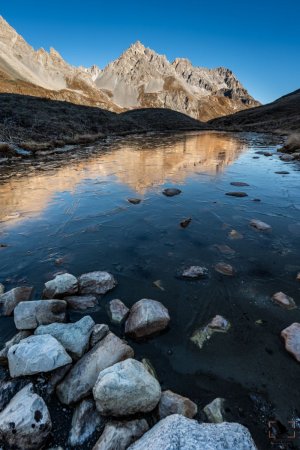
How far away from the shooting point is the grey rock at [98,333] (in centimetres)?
385

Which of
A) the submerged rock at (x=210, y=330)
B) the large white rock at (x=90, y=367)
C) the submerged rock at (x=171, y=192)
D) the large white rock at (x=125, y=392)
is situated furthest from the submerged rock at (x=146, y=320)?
the submerged rock at (x=171, y=192)

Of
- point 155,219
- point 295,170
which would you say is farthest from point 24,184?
point 295,170

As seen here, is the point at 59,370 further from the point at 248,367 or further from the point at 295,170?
the point at 295,170

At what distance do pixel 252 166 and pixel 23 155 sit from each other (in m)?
19.1

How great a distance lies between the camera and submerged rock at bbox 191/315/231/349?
4.14m

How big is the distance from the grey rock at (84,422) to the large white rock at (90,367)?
131mm

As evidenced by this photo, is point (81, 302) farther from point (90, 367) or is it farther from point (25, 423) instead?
point (25, 423)

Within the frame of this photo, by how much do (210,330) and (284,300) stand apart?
1.58 metres

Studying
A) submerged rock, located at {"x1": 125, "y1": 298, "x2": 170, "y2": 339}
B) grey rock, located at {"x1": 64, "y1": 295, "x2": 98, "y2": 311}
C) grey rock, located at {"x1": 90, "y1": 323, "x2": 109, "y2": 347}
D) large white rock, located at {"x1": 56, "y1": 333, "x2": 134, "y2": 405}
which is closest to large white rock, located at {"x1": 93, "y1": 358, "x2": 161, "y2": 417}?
large white rock, located at {"x1": 56, "y1": 333, "x2": 134, "y2": 405}

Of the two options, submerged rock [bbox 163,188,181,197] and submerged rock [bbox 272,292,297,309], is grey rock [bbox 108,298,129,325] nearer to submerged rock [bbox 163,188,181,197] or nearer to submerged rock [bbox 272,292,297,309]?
submerged rock [bbox 272,292,297,309]

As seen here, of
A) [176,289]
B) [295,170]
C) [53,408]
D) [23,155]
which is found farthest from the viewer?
[23,155]

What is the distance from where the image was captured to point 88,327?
3.92m

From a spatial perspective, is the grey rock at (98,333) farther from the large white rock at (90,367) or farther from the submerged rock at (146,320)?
the submerged rock at (146,320)

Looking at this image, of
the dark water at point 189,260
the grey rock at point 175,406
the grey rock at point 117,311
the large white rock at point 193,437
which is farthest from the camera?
the grey rock at point 117,311
